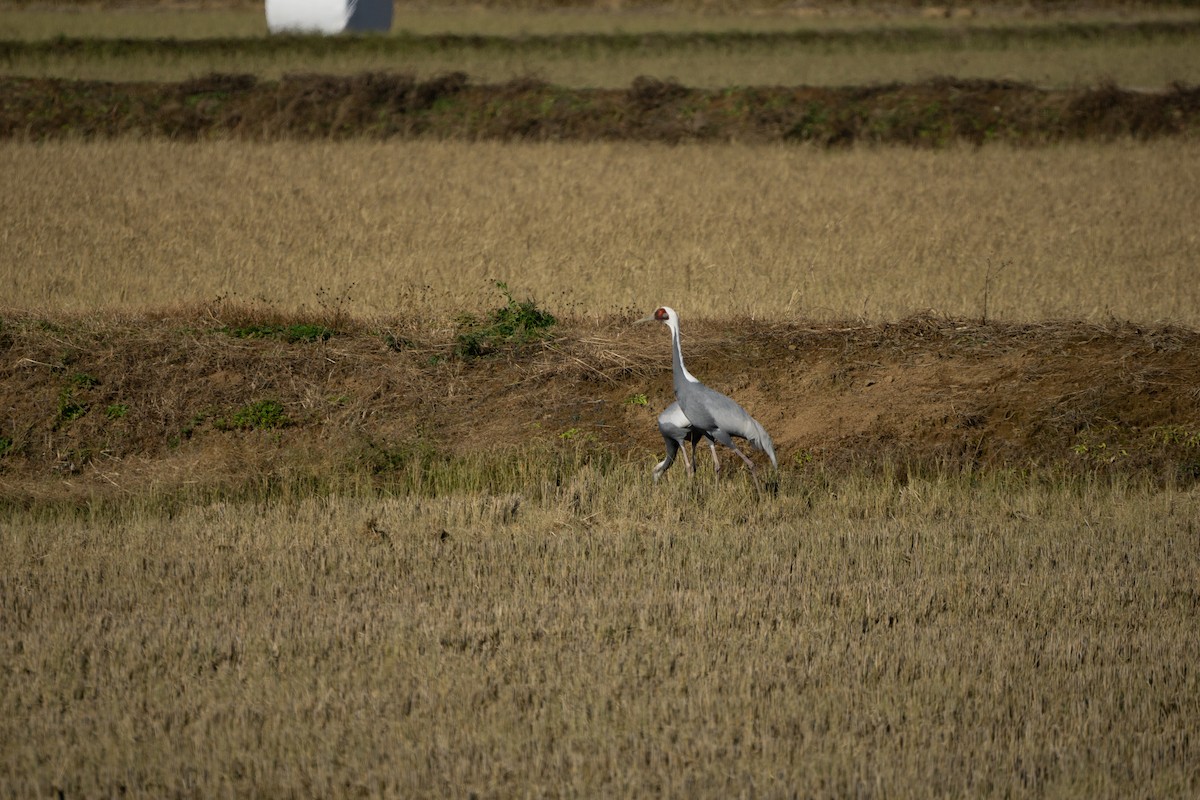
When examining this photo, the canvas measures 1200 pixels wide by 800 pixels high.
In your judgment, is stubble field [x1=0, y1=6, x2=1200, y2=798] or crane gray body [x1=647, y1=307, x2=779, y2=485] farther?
crane gray body [x1=647, y1=307, x2=779, y2=485]

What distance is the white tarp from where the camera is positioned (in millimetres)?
33841

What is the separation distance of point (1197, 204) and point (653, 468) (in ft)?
39.1

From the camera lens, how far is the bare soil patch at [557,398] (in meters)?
9.53

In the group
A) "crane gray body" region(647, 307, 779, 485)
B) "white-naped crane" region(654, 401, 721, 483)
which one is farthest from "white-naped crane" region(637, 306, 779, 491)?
"white-naped crane" region(654, 401, 721, 483)

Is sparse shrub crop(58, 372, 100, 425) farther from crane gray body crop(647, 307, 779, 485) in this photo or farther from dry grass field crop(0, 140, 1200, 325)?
A: crane gray body crop(647, 307, 779, 485)

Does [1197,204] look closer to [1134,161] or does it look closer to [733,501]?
[1134,161]

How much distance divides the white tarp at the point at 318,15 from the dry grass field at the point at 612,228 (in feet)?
41.0

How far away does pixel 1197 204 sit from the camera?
18.0 m

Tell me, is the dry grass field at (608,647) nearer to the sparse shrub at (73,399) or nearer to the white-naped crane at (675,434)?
the white-naped crane at (675,434)

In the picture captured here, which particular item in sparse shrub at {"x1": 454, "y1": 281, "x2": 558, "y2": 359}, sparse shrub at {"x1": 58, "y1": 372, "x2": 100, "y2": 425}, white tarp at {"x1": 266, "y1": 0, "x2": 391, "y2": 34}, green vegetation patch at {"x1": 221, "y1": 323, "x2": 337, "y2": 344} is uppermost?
white tarp at {"x1": 266, "y1": 0, "x2": 391, "y2": 34}

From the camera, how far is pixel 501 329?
36.0ft

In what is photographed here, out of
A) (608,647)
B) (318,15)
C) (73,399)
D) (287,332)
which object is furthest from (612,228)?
(318,15)

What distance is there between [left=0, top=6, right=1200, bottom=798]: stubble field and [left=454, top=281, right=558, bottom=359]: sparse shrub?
42 mm

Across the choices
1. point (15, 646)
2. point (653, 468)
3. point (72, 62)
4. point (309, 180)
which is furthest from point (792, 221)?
point (72, 62)
